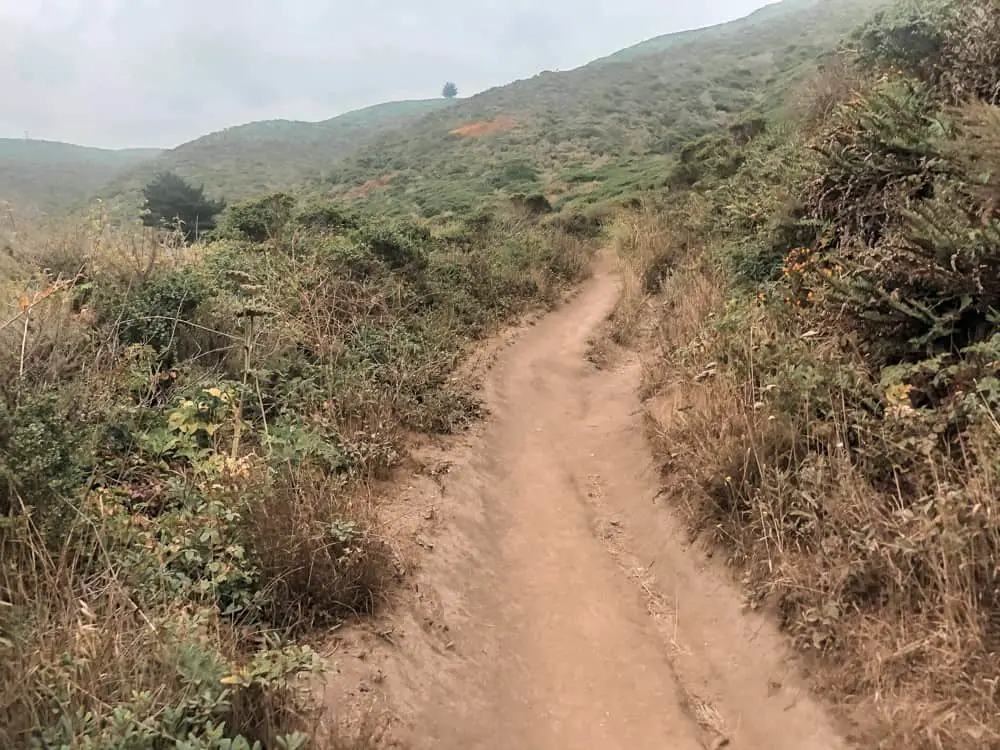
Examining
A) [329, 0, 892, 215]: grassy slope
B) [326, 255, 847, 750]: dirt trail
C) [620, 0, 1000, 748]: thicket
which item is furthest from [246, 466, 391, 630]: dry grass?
[329, 0, 892, 215]: grassy slope

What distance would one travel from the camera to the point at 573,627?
3859mm

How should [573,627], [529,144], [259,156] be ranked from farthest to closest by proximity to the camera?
[259,156], [529,144], [573,627]

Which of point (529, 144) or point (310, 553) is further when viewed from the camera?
point (529, 144)

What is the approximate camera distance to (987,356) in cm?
343

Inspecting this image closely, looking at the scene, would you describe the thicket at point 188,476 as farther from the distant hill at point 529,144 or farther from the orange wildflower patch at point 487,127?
the orange wildflower patch at point 487,127

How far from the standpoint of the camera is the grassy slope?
2939 centimetres

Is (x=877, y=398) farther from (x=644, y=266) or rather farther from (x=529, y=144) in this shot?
(x=529, y=144)

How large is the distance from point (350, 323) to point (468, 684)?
4.43 meters

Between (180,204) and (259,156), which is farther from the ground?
(259,156)

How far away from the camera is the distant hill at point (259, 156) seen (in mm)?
43438

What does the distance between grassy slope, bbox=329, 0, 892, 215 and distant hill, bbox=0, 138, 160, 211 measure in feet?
45.7

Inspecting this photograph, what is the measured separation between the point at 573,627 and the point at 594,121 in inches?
1630

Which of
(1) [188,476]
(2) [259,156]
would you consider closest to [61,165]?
(2) [259,156]

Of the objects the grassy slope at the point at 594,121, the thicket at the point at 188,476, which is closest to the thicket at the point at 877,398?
the thicket at the point at 188,476
